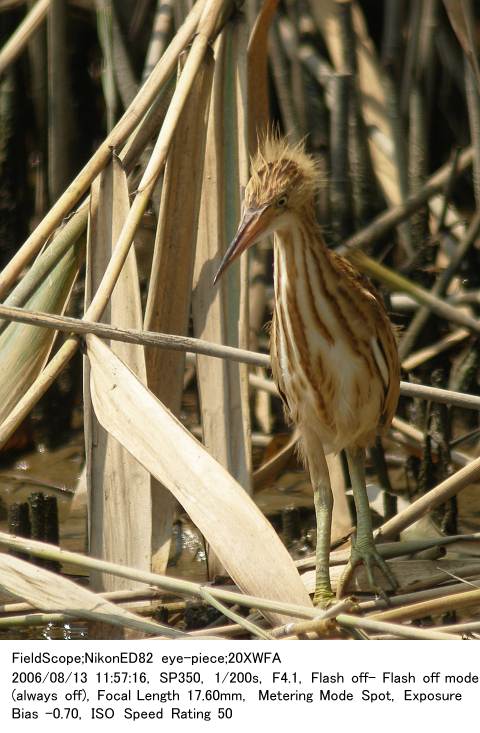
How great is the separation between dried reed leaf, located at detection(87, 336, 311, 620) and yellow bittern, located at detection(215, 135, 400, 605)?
371mm

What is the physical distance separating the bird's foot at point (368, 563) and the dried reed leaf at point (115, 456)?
440 mm

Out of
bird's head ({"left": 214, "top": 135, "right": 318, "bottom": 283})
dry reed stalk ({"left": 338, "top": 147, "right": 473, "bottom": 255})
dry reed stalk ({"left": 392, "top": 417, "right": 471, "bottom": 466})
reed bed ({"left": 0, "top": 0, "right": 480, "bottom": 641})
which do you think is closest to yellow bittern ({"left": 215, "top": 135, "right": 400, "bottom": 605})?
bird's head ({"left": 214, "top": 135, "right": 318, "bottom": 283})

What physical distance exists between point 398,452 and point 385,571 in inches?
44.1

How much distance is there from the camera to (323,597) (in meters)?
2.23

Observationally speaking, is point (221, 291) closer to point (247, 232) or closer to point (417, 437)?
point (247, 232)

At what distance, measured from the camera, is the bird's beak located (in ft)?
6.52

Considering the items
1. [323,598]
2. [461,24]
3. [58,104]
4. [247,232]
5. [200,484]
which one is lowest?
[323,598]

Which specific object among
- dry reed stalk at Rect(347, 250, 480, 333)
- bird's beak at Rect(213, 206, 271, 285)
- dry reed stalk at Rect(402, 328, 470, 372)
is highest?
dry reed stalk at Rect(402, 328, 470, 372)

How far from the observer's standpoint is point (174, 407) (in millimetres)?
2402

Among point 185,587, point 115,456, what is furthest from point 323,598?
point 185,587

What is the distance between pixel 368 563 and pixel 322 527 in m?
0.12

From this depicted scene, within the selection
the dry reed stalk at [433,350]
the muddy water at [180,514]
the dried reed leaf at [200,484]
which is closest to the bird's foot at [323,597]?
the muddy water at [180,514]

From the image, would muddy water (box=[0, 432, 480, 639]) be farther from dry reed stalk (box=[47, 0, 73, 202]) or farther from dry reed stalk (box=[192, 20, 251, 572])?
dry reed stalk (box=[47, 0, 73, 202])
